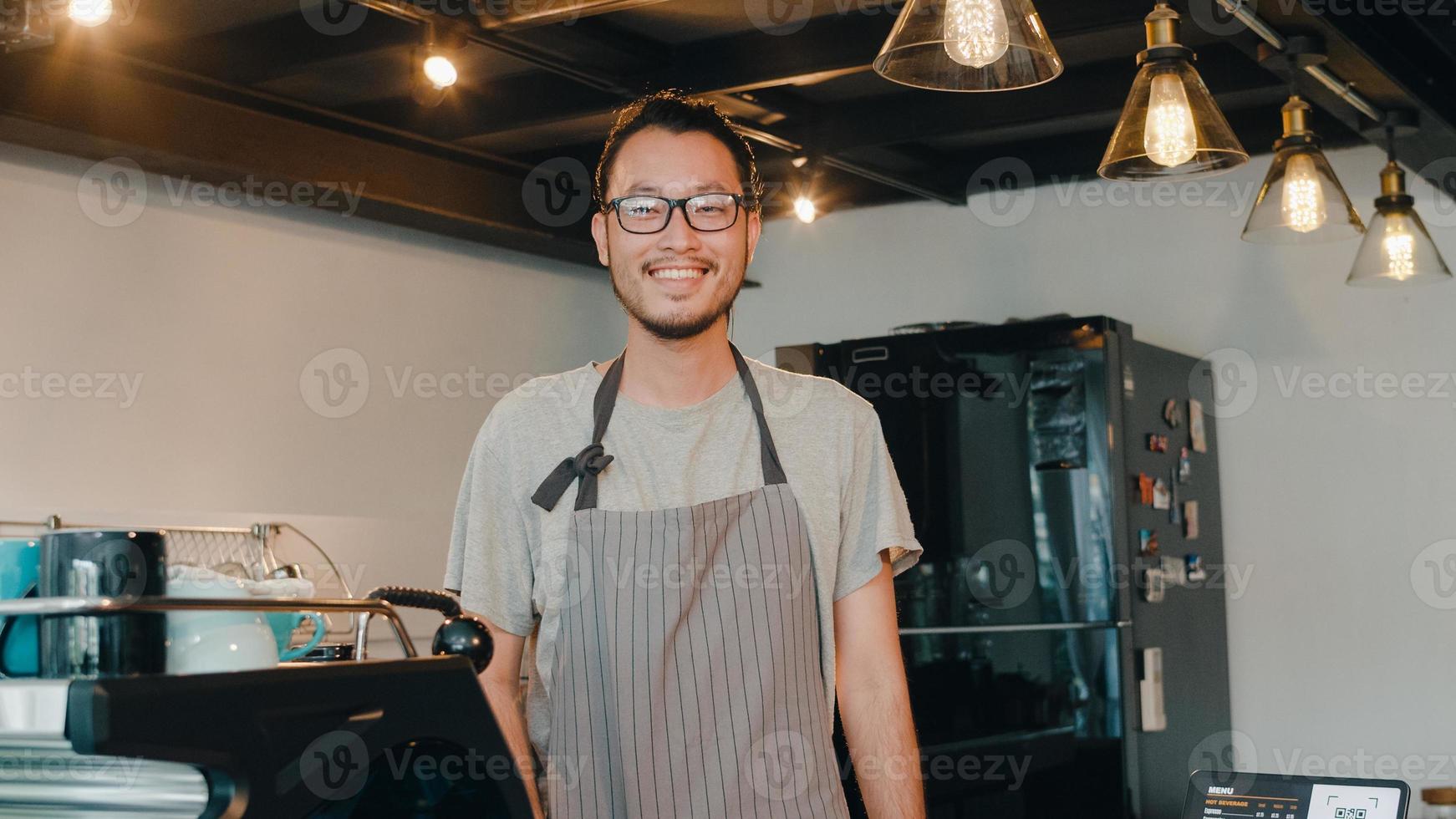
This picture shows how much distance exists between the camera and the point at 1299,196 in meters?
2.78

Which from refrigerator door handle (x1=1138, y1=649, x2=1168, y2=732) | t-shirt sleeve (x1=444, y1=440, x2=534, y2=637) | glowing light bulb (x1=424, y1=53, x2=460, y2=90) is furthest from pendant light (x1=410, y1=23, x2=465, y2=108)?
refrigerator door handle (x1=1138, y1=649, x2=1168, y2=732)

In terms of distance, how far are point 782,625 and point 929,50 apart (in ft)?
2.77

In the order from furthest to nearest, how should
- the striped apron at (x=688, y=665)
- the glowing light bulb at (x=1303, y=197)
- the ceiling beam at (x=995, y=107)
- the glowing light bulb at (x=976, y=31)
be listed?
the ceiling beam at (x=995, y=107)
the glowing light bulb at (x=1303, y=197)
the glowing light bulb at (x=976, y=31)
the striped apron at (x=688, y=665)

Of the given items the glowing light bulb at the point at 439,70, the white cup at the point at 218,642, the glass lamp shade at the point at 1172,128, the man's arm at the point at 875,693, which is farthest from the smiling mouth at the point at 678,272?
the glowing light bulb at the point at 439,70

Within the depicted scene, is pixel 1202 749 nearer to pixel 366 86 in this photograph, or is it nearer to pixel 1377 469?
pixel 1377 469

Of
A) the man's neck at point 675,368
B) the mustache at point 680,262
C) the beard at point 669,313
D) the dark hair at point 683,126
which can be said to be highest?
the dark hair at point 683,126

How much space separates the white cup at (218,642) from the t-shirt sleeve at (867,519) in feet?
2.83

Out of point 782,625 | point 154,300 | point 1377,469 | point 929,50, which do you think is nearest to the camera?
point 782,625

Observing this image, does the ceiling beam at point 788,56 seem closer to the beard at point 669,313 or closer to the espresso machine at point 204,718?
the beard at point 669,313

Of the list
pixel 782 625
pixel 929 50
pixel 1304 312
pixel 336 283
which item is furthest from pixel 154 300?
pixel 1304 312

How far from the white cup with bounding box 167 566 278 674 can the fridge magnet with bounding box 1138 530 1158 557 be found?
12.0 feet

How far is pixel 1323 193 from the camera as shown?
278 centimetres

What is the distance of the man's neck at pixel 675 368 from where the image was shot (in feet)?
5.06

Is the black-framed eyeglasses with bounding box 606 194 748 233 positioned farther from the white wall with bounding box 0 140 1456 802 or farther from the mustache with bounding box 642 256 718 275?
the white wall with bounding box 0 140 1456 802
